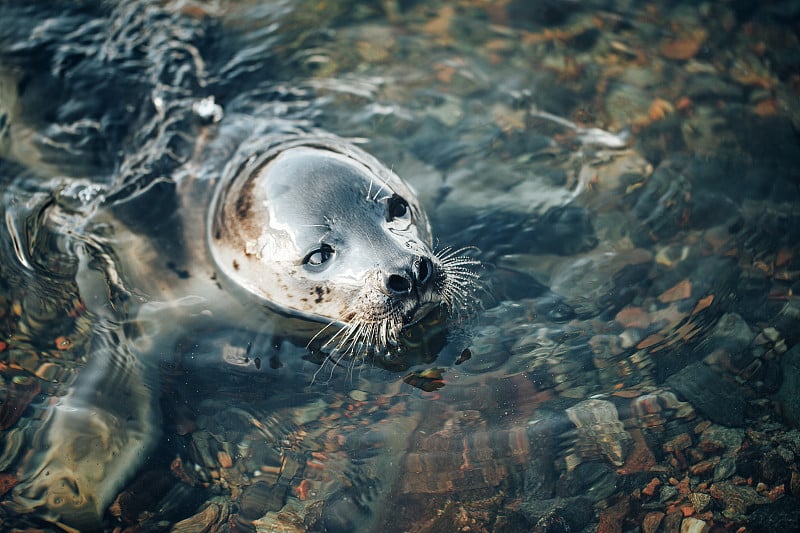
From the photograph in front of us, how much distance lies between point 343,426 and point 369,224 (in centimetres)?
106

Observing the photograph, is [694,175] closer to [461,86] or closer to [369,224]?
[461,86]

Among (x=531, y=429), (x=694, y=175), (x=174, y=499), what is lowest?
(x=174, y=499)

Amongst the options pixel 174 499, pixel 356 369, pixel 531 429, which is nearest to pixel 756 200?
pixel 531 429

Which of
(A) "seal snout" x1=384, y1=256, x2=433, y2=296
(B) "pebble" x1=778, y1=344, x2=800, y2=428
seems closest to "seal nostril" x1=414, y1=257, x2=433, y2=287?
(A) "seal snout" x1=384, y1=256, x2=433, y2=296

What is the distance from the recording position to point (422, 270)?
3.74m

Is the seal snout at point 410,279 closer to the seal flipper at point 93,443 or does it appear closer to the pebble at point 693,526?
the seal flipper at point 93,443

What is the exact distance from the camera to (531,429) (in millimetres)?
3732

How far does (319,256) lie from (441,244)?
839 millimetres

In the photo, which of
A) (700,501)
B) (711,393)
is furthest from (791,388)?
(700,501)

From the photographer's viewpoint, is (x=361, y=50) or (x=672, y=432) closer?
(x=672, y=432)

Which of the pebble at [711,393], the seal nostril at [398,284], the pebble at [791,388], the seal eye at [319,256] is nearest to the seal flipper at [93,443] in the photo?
the seal eye at [319,256]

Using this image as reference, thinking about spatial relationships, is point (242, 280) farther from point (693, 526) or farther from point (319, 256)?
point (693, 526)

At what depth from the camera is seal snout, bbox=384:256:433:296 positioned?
371cm

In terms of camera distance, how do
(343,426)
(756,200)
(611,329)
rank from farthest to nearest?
1. (756,200)
2. (611,329)
3. (343,426)
